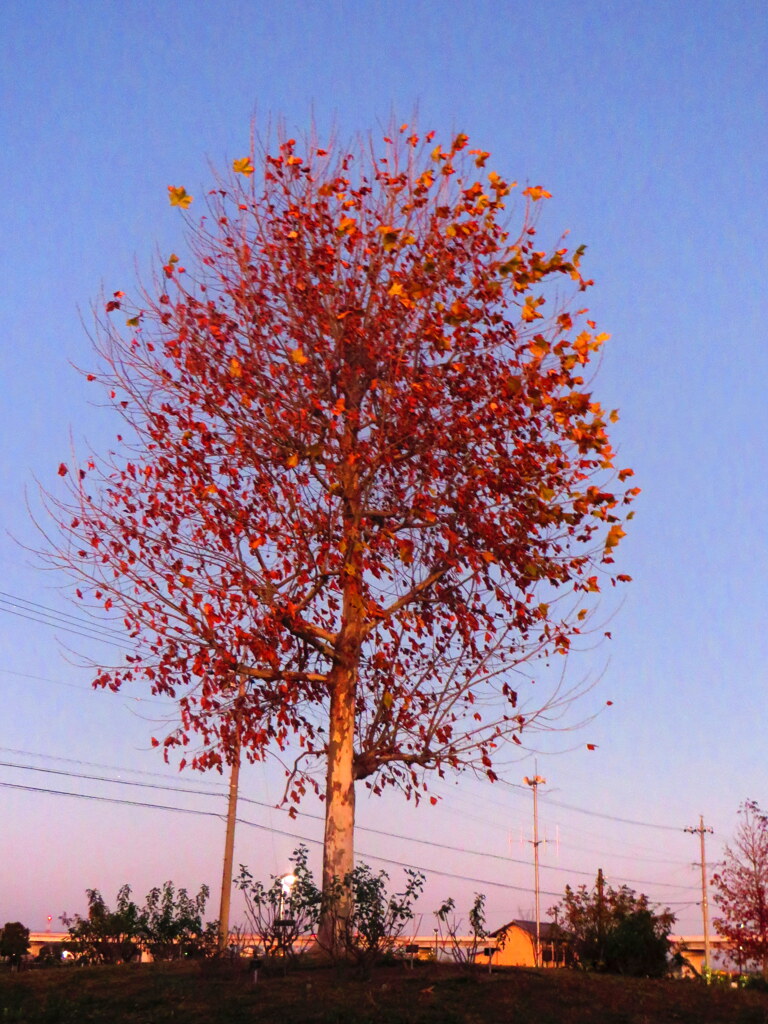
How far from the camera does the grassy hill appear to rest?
362 inches

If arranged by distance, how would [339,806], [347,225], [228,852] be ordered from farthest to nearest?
[228,852] < [347,225] < [339,806]

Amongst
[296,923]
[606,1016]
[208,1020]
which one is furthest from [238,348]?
[606,1016]

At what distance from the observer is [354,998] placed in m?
9.57

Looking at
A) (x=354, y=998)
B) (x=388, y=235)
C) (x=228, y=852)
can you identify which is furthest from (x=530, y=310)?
(x=228, y=852)

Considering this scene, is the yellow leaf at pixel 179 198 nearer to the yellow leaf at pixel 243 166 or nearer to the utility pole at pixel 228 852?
the yellow leaf at pixel 243 166

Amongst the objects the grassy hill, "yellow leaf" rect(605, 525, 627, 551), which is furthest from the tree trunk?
"yellow leaf" rect(605, 525, 627, 551)

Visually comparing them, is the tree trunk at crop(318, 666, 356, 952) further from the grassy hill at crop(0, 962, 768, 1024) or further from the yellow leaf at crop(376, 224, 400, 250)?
the yellow leaf at crop(376, 224, 400, 250)

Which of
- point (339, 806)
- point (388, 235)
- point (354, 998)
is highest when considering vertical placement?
point (388, 235)

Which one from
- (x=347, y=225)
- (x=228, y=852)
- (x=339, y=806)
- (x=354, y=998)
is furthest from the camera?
(x=228, y=852)

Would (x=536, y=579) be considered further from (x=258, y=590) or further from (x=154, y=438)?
(x=154, y=438)

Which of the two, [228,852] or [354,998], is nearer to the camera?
[354,998]

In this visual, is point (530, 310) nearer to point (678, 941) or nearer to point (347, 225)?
point (347, 225)

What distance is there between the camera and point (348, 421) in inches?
535

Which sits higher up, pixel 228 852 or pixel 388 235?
pixel 388 235
